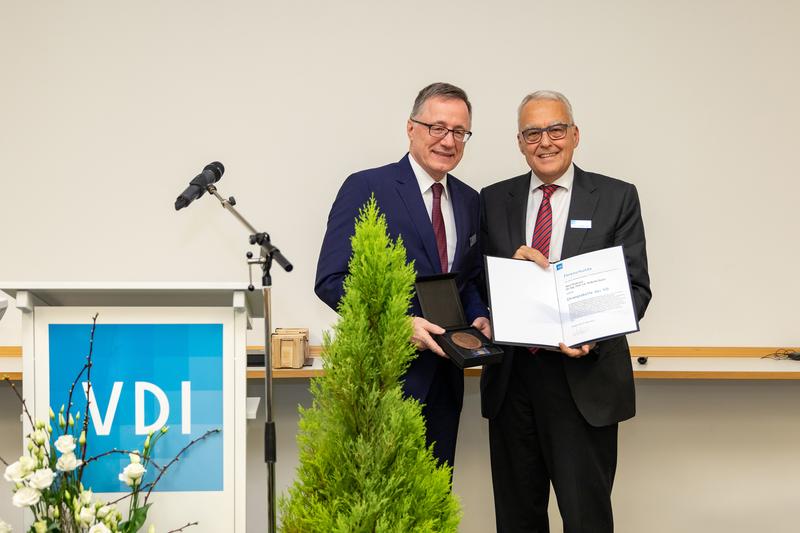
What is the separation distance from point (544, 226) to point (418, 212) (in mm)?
477

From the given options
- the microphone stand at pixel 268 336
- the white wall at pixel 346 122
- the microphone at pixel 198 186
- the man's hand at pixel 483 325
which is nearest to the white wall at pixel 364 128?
the white wall at pixel 346 122

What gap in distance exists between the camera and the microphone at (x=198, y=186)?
5.90 feet

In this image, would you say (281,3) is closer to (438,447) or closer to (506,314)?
(506,314)

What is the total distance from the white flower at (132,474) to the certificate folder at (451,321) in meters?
0.92

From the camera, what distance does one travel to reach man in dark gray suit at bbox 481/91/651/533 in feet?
7.63

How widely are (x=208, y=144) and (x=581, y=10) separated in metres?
2.01

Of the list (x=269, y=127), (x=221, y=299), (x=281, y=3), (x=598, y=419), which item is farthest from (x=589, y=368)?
(x=281, y=3)

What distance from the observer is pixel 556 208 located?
244cm

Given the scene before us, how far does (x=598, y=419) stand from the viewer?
7.54ft

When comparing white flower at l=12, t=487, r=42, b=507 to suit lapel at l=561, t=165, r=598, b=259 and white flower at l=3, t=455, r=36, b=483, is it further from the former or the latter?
suit lapel at l=561, t=165, r=598, b=259

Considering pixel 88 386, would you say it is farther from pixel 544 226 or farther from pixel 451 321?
pixel 544 226

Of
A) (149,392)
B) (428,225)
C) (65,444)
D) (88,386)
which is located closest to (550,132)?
(428,225)

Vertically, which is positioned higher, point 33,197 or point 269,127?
point 269,127

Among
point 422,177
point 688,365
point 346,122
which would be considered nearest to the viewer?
point 422,177
